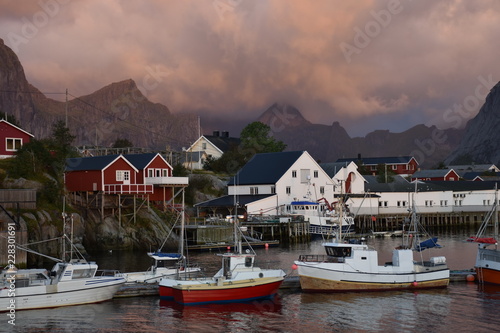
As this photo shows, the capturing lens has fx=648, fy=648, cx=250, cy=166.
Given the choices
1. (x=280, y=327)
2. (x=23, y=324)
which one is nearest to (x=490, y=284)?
(x=280, y=327)

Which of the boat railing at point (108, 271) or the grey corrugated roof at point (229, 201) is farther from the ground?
the grey corrugated roof at point (229, 201)

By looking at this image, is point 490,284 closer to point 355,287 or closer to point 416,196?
point 355,287

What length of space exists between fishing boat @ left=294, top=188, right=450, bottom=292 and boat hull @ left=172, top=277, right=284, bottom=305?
9.46 feet

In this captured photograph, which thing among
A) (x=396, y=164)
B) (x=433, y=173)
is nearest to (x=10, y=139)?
(x=433, y=173)

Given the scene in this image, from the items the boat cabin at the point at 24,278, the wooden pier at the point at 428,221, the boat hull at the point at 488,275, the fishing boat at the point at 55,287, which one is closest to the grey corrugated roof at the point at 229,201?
the wooden pier at the point at 428,221

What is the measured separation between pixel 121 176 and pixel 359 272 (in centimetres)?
3573

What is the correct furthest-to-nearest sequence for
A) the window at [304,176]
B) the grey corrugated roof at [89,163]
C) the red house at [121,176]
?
the window at [304,176], the grey corrugated roof at [89,163], the red house at [121,176]

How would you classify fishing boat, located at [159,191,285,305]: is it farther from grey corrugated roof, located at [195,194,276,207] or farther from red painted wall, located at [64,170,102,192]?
grey corrugated roof, located at [195,194,276,207]

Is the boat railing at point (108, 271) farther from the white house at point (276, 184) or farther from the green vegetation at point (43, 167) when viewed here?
the white house at point (276, 184)

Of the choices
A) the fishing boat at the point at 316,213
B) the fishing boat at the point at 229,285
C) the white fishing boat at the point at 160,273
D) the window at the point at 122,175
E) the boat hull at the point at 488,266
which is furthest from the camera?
the fishing boat at the point at 316,213

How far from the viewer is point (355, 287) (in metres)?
40.5

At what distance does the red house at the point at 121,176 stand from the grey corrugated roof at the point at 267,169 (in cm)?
1426

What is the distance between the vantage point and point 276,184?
83500mm

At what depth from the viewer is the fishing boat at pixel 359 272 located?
4025cm
